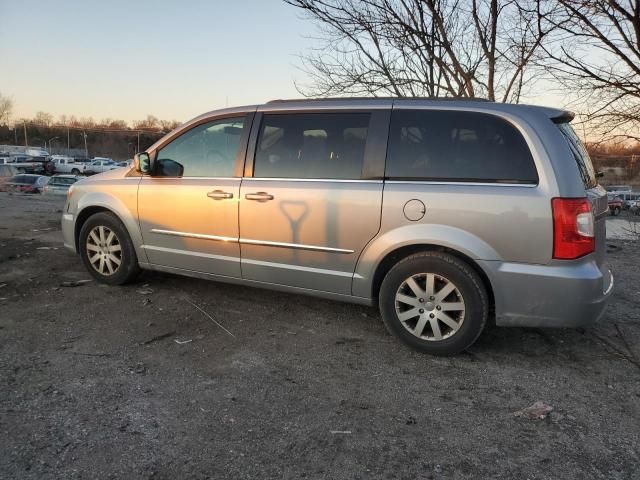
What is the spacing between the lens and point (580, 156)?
143 inches

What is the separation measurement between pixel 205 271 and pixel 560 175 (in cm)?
300

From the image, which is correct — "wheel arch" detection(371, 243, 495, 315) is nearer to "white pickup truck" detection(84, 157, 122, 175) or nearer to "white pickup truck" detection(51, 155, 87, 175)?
"white pickup truck" detection(84, 157, 122, 175)

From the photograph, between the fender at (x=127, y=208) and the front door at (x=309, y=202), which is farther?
the fender at (x=127, y=208)

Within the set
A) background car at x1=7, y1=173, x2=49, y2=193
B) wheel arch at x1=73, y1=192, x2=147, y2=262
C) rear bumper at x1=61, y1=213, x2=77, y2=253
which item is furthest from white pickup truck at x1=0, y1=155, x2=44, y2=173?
wheel arch at x1=73, y1=192, x2=147, y2=262

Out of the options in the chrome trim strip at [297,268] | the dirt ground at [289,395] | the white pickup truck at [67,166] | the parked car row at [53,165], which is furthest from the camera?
the white pickup truck at [67,166]

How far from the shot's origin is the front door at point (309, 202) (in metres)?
3.79

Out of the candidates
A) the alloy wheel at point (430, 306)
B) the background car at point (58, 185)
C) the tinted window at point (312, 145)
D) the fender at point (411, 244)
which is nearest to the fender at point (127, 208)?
the tinted window at point (312, 145)

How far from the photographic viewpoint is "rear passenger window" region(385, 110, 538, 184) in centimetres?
337

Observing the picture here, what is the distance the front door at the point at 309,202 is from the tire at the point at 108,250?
1383mm

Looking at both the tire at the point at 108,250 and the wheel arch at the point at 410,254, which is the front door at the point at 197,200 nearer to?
the tire at the point at 108,250

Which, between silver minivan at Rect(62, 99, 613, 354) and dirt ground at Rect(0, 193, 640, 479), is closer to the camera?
dirt ground at Rect(0, 193, 640, 479)

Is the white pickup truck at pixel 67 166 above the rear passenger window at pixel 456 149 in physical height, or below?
below

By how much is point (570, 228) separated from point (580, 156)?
77 centimetres

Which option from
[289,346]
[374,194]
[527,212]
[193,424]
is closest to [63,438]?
[193,424]
